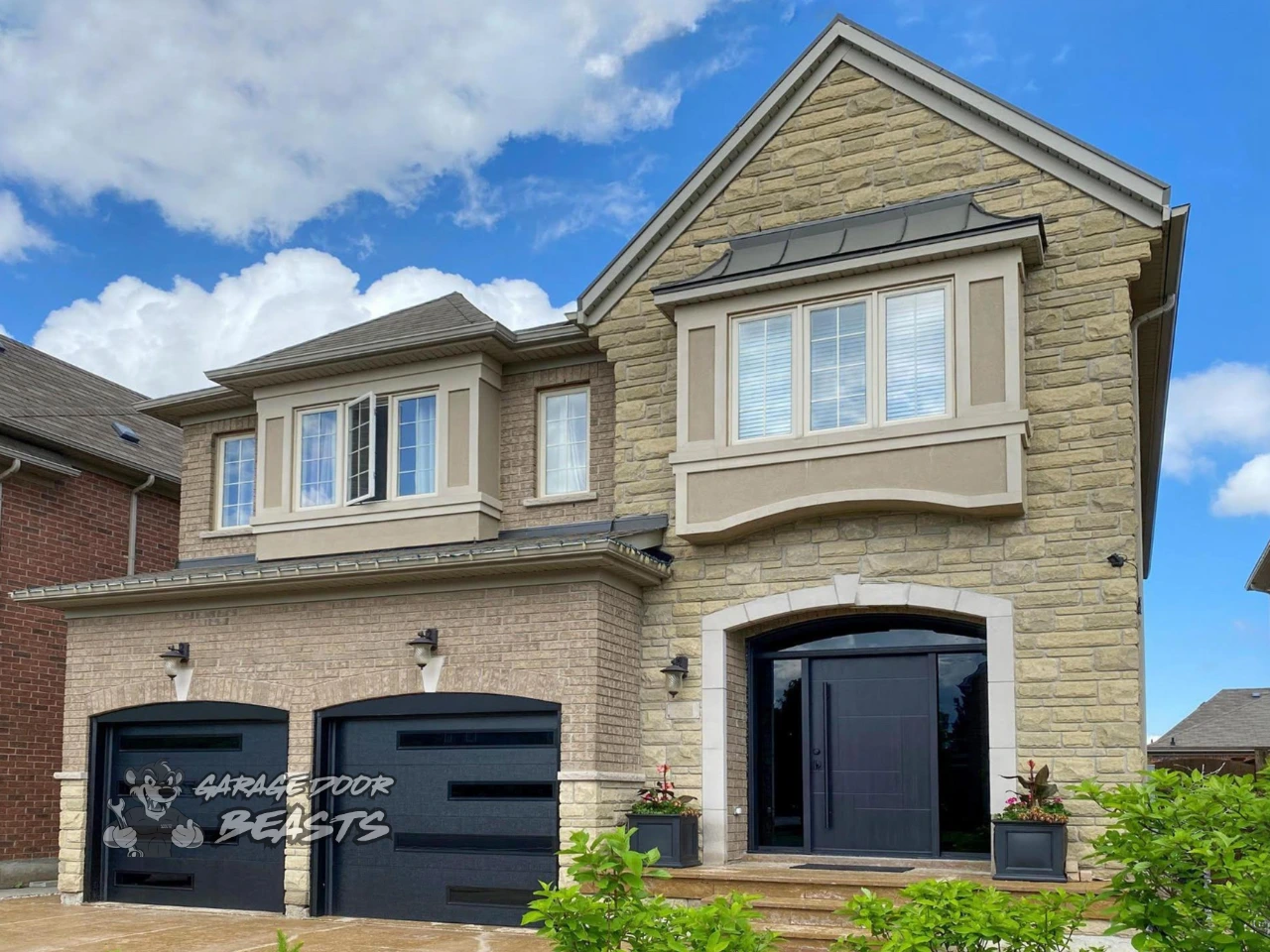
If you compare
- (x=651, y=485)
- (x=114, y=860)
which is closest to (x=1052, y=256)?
(x=651, y=485)

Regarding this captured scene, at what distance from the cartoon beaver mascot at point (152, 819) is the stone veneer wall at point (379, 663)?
0.42m

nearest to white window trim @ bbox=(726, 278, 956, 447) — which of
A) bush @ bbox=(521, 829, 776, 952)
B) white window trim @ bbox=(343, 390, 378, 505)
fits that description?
white window trim @ bbox=(343, 390, 378, 505)

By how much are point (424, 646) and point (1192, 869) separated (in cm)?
860

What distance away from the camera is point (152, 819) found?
1431cm

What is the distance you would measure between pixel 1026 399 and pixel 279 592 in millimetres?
7813

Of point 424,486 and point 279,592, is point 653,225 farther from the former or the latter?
point 279,592

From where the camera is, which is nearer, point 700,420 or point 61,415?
point 700,420

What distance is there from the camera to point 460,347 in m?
14.6

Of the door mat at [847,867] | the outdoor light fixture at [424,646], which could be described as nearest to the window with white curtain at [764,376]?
the outdoor light fixture at [424,646]

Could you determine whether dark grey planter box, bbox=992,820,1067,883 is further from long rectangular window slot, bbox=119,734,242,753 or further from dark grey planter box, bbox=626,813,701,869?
long rectangular window slot, bbox=119,734,242,753

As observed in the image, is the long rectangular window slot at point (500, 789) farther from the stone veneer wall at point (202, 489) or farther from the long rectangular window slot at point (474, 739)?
the stone veneer wall at point (202, 489)

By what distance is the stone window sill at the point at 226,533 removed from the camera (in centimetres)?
1634

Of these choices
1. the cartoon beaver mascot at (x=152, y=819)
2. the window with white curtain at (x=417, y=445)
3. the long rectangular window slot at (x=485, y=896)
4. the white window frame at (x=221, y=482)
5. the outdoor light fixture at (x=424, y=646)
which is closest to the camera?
the long rectangular window slot at (x=485, y=896)

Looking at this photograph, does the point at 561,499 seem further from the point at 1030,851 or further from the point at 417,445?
the point at 1030,851
